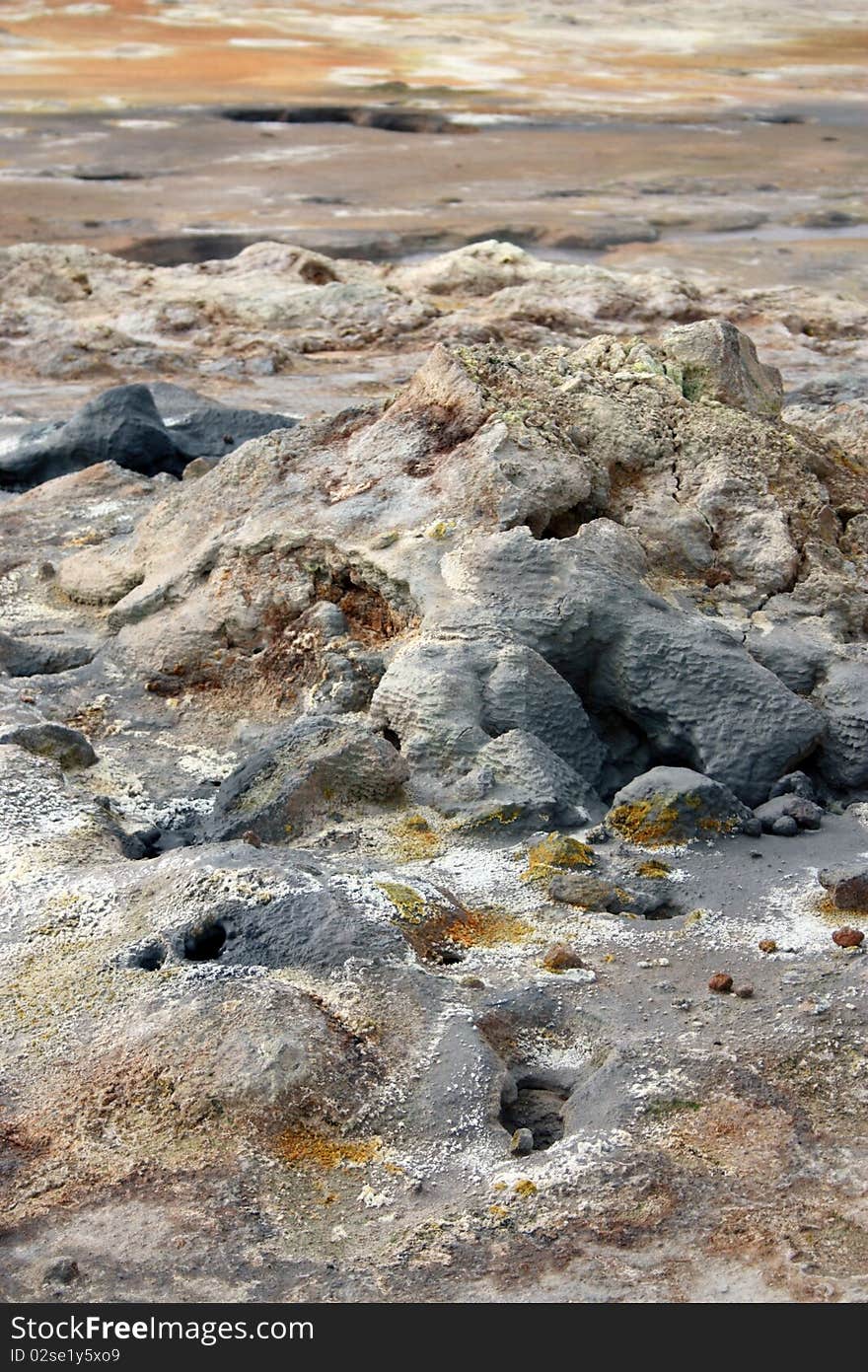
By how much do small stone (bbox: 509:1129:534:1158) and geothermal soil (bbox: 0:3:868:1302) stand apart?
27 millimetres

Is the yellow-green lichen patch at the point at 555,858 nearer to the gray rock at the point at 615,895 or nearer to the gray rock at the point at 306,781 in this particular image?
the gray rock at the point at 615,895

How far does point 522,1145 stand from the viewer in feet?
8.86

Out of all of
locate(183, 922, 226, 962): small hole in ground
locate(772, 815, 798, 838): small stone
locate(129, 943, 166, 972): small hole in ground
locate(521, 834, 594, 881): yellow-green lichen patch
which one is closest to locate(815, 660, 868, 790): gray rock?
locate(772, 815, 798, 838): small stone

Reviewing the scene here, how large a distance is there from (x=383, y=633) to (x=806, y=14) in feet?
86.6

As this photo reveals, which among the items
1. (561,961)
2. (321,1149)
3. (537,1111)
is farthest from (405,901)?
(321,1149)

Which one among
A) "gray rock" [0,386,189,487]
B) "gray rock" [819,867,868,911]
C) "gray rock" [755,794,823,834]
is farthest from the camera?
"gray rock" [0,386,189,487]

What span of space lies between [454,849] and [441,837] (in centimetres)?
7

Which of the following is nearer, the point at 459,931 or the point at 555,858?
the point at 459,931

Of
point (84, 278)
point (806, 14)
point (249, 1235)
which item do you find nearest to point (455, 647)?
point (249, 1235)

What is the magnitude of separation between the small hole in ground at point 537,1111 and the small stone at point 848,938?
2.16 feet

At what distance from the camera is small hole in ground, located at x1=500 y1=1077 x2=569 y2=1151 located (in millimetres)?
2797

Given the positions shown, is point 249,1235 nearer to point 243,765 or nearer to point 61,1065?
point 61,1065

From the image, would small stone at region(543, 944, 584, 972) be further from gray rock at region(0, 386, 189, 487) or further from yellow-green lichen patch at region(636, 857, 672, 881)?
gray rock at region(0, 386, 189, 487)

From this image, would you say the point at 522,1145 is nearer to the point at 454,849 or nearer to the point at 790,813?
the point at 454,849
